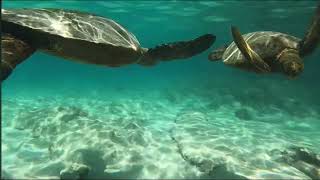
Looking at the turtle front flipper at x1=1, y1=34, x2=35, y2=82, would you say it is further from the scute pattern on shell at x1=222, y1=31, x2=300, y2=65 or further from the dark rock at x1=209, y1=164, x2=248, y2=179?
the dark rock at x1=209, y1=164, x2=248, y2=179

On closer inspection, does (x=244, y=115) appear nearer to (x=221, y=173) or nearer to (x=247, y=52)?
(x=221, y=173)

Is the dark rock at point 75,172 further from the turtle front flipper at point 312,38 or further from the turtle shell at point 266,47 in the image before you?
the turtle front flipper at point 312,38

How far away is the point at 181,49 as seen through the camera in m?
6.57

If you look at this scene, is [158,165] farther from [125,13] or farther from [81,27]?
[125,13]

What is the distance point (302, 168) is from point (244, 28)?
41.9 meters

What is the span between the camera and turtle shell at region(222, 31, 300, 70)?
20.2 feet

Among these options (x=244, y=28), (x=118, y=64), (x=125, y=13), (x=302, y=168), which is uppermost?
(x=118, y=64)

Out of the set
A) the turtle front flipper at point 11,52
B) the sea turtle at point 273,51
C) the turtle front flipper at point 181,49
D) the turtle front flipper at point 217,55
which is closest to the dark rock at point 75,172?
the turtle front flipper at point 181,49

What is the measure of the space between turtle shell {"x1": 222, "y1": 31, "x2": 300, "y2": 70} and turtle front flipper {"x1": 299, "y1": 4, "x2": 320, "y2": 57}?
16cm

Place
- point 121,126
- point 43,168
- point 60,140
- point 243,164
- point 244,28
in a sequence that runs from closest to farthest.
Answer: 1. point 43,168
2. point 243,164
3. point 60,140
4. point 121,126
5. point 244,28

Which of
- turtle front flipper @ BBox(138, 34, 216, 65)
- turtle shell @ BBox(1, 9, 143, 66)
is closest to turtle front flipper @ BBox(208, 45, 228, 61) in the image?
turtle front flipper @ BBox(138, 34, 216, 65)

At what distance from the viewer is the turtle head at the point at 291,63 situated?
17.4 feet

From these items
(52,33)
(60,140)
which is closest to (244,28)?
(60,140)

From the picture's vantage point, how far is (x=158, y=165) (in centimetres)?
904
